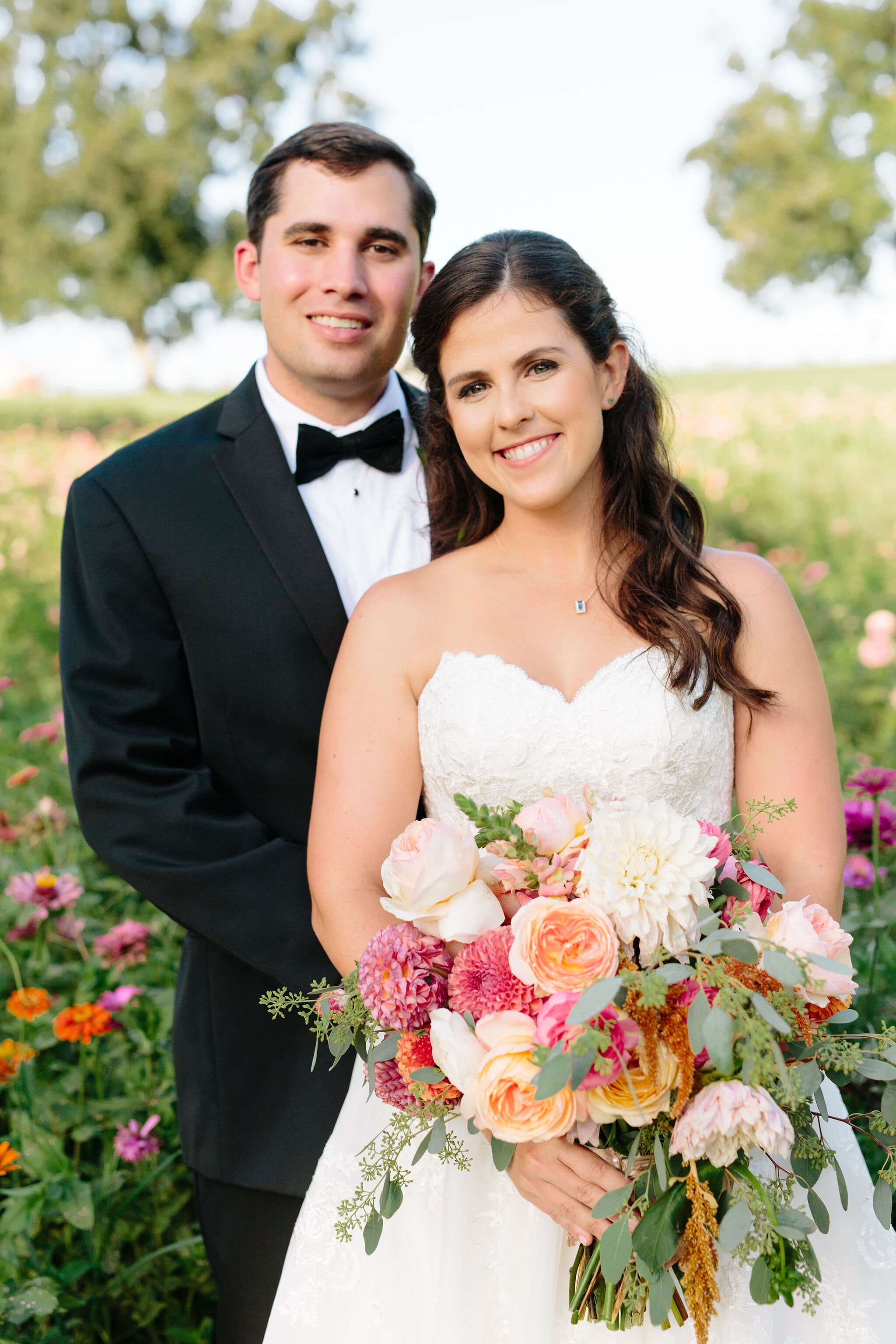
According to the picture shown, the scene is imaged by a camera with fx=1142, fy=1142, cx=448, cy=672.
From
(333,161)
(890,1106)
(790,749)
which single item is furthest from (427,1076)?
(333,161)

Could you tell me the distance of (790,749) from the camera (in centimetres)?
227

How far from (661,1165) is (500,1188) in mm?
618

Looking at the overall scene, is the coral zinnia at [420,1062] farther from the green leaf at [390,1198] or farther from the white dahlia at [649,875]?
the white dahlia at [649,875]

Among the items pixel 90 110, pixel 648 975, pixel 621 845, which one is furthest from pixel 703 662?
pixel 90 110

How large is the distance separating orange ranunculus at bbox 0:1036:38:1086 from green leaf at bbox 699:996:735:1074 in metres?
1.96

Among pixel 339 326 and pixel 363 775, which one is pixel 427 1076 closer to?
pixel 363 775

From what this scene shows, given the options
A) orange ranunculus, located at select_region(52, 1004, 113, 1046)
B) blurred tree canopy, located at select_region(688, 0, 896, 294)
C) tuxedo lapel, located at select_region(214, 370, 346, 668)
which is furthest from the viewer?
blurred tree canopy, located at select_region(688, 0, 896, 294)

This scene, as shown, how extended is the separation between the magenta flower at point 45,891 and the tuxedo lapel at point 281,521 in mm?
1062

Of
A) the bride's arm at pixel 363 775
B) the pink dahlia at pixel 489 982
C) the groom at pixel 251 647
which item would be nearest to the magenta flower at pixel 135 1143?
the groom at pixel 251 647

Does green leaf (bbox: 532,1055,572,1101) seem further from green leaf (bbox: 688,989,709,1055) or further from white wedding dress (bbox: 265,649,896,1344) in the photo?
white wedding dress (bbox: 265,649,896,1344)

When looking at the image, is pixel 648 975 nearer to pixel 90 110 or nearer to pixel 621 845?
pixel 621 845

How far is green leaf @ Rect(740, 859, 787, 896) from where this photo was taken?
168cm

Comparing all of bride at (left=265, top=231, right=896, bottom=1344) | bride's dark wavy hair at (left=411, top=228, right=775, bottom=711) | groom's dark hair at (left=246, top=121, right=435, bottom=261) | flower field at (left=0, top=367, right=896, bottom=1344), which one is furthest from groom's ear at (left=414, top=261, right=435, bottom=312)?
flower field at (left=0, top=367, right=896, bottom=1344)

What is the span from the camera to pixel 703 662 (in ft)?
7.55
